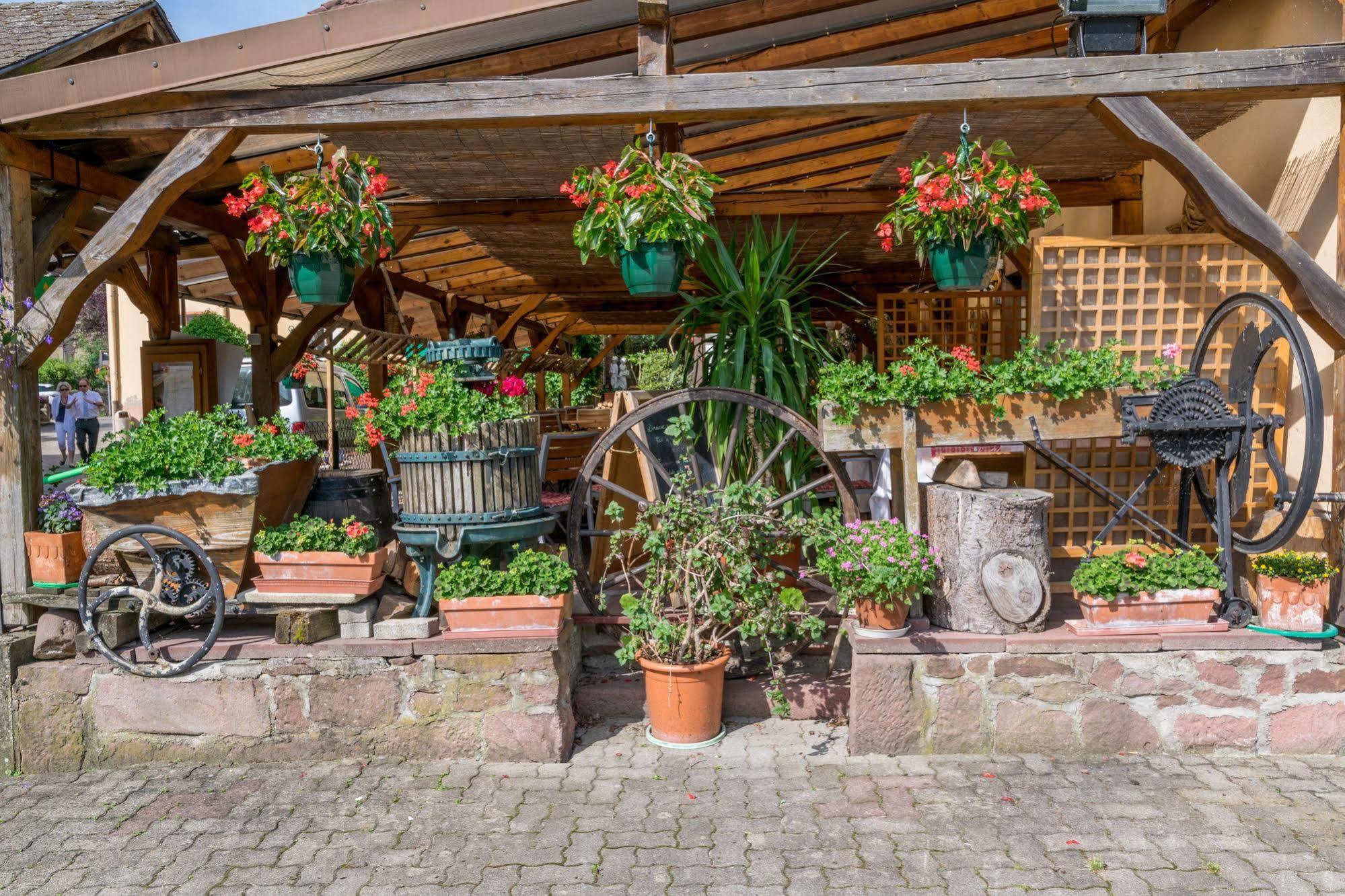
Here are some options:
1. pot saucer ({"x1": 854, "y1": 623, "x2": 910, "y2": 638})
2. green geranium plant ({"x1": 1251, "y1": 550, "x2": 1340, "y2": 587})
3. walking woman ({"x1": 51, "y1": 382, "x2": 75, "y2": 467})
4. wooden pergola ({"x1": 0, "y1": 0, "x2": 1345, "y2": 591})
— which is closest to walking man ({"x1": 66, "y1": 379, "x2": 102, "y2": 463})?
walking woman ({"x1": 51, "y1": 382, "x2": 75, "y2": 467})

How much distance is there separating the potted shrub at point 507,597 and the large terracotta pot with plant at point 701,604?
28 centimetres

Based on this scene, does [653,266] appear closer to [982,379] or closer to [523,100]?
[523,100]

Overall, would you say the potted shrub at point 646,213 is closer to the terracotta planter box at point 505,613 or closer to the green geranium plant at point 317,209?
the green geranium plant at point 317,209

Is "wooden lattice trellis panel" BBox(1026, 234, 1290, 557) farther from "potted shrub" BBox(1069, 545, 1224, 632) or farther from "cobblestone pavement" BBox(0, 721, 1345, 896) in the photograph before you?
"cobblestone pavement" BBox(0, 721, 1345, 896)

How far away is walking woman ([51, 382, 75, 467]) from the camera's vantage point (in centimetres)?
1373

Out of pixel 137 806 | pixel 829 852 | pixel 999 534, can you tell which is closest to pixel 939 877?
pixel 829 852

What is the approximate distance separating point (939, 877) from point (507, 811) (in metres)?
1.42

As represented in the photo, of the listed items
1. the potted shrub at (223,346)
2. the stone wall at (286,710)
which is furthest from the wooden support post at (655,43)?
the potted shrub at (223,346)

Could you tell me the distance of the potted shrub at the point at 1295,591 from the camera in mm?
3680

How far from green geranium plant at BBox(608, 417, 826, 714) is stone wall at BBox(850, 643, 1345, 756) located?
387 mm

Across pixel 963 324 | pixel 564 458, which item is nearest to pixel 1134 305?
pixel 963 324

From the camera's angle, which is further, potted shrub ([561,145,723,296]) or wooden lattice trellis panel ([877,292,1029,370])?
wooden lattice trellis panel ([877,292,1029,370])

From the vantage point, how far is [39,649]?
3.84 m

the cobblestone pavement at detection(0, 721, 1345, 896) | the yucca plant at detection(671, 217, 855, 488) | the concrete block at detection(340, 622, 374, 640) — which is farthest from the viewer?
the yucca plant at detection(671, 217, 855, 488)
